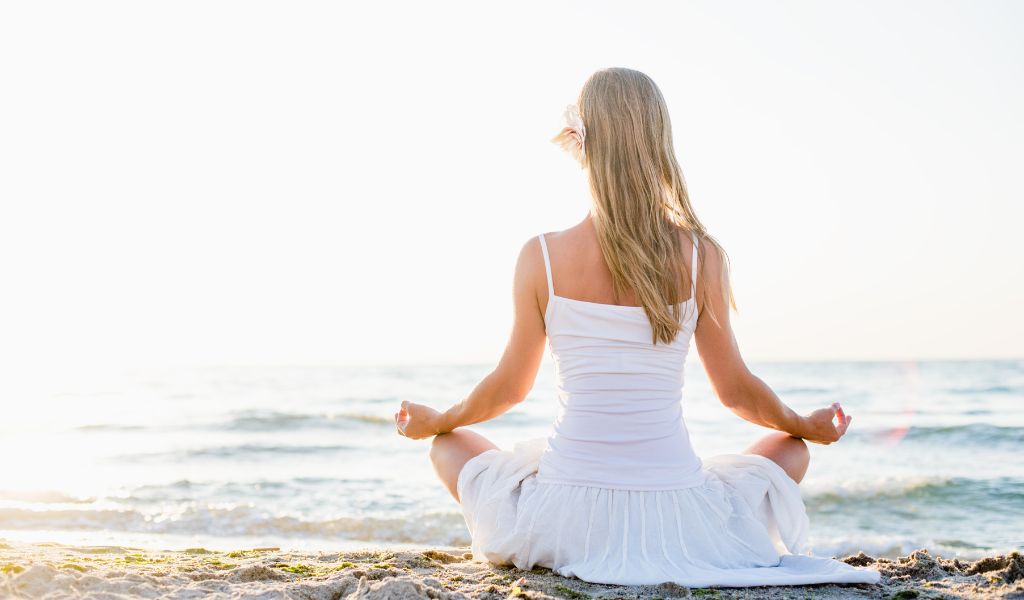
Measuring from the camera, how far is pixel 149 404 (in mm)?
22016

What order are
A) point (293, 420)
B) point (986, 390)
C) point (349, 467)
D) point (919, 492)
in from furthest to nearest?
point (986, 390)
point (293, 420)
point (349, 467)
point (919, 492)

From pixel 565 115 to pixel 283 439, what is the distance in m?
12.8

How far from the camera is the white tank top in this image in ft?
9.61

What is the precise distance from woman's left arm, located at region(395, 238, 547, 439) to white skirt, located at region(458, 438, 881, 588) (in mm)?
211

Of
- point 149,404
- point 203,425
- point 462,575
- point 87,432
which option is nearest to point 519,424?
point 203,425

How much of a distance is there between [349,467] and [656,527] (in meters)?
8.65

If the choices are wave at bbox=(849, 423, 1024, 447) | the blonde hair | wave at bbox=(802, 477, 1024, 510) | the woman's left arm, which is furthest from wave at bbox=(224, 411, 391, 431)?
the blonde hair

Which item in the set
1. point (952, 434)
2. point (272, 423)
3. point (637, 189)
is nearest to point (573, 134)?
point (637, 189)

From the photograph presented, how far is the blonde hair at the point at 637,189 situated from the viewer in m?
2.88

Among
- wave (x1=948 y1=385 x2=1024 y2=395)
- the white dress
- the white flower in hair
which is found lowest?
wave (x1=948 y1=385 x2=1024 y2=395)

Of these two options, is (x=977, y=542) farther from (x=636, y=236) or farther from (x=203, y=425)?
(x=203, y=425)

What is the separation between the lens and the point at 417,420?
3260 mm

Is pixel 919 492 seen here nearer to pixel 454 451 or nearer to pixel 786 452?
pixel 786 452

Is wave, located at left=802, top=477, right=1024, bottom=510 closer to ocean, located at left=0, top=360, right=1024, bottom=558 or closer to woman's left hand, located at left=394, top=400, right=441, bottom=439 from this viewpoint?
ocean, located at left=0, top=360, right=1024, bottom=558
